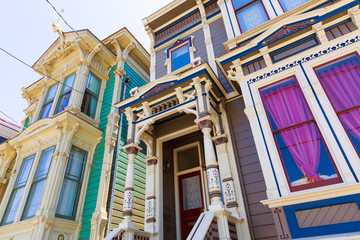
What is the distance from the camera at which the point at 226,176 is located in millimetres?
5586

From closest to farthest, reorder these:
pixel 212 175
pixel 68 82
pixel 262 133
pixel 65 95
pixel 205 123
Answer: pixel 262 133 < pixel 212 175 < pixel 205 123 < pixel 65 95 < pixel 68 82

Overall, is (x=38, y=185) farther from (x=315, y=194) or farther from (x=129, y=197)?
(x=315, y=194)

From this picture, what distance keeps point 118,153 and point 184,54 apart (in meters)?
4.64

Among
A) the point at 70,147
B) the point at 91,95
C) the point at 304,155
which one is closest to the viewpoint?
the point at 304,155

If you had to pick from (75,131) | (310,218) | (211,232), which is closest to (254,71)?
(310,218)

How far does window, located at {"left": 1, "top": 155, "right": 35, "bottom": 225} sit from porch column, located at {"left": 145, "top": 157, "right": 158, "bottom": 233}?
4.84m

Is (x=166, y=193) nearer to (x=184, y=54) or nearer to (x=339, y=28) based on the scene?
(x=184, y=54)

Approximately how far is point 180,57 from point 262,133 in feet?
18.5

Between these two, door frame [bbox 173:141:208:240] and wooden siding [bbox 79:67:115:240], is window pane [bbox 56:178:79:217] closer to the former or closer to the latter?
wooden siding [bbox 79:67:115:240]

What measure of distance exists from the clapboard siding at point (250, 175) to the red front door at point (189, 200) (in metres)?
1.91

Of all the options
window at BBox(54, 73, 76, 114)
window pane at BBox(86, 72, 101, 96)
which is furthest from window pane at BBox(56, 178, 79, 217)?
window pane at BBox(86, 72, 101, 96)

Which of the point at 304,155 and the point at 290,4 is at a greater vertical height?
the point at 290,4

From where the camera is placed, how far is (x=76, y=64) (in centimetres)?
1022

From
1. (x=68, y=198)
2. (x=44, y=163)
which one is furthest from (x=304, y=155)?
(x=44, y=163)
